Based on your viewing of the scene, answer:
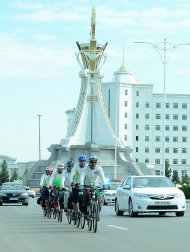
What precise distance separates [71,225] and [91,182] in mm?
2549

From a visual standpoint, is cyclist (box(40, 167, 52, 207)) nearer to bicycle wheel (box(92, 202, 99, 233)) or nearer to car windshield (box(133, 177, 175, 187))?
car windshield (box(133, 177, 175, 187))

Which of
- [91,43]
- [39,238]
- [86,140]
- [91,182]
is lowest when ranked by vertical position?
[39,238]

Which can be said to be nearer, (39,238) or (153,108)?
(39,238)

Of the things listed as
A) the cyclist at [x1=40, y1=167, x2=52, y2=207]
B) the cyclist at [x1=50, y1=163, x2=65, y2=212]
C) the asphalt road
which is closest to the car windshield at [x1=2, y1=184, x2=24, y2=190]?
the cyclist at [x1=40, y1=167, x2=52, y2=207]

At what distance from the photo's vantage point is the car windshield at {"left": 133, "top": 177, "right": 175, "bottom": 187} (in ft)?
93.4

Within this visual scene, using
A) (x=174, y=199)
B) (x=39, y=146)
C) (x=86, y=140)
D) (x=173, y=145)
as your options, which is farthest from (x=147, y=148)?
(x=174, y=199)

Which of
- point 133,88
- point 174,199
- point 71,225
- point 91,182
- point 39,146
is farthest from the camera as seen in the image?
point 133,88

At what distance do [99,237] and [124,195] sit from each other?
10.8m

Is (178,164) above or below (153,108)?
below

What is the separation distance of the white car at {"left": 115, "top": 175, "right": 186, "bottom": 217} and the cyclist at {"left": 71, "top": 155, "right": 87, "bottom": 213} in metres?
5.09

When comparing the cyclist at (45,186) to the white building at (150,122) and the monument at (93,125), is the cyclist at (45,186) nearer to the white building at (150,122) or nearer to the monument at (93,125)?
the monument at (93,125)

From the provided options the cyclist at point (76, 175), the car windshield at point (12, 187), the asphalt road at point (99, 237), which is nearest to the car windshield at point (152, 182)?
the asphalt road at point (99, 237)

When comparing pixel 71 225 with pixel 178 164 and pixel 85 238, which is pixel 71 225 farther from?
pixel 178 164

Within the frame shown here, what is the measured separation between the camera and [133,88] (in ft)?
582
